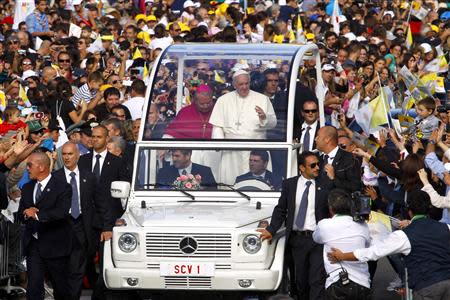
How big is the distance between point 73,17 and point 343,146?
15482 millimetres

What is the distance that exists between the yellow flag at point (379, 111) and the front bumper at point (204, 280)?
4274mm

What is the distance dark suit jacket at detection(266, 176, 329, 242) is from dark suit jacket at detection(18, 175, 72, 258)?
7.50 feet

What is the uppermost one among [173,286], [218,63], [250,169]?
[218,63]

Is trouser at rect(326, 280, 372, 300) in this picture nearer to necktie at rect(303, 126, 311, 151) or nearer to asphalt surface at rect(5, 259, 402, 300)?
asphalt surface at rect(5, 259, 402, 300)

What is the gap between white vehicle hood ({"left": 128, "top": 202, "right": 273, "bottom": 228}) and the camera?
15461 millimetres

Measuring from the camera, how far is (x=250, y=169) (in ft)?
54.5

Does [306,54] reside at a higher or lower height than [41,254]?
higher

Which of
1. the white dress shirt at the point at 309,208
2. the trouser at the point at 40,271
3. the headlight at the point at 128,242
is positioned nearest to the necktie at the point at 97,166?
the trouser at the point at 40,271

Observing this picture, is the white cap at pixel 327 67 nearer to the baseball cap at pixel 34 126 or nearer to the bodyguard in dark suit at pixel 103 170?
the baseball cap at pixel 34 126

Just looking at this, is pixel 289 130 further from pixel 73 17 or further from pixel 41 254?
pixel 73 17

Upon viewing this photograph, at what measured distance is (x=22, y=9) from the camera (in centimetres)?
3152

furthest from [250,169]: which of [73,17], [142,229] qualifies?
[73,17]

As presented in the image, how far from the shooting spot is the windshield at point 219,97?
17.0m

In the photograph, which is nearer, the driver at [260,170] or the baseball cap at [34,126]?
the driver at [260,170]
